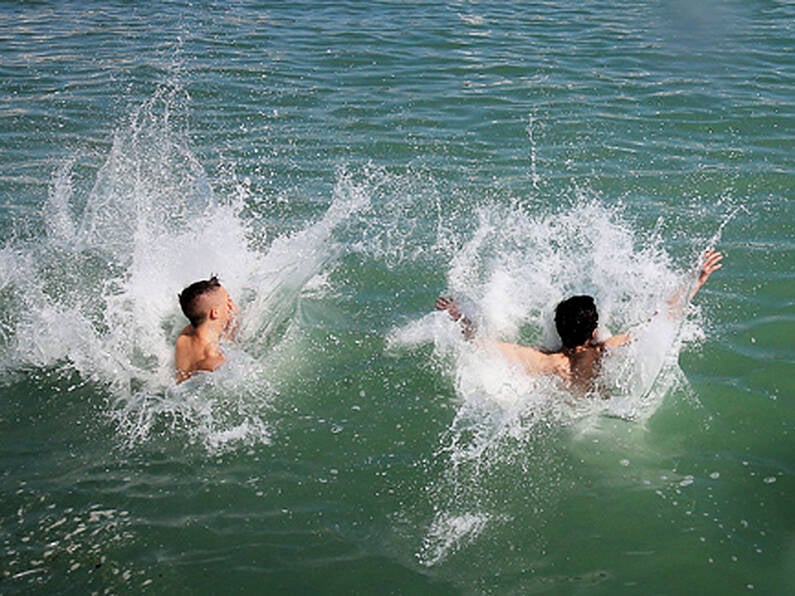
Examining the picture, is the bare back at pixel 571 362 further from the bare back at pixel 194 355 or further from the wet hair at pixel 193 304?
the wet hair at pixel 193 304

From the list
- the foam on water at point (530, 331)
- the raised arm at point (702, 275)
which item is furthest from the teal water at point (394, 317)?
the raised arm at point (702, 275)

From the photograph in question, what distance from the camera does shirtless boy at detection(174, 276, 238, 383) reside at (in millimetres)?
7012

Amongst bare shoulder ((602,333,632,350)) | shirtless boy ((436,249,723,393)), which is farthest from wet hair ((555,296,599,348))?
bare shoulder ((602,333,632,350))

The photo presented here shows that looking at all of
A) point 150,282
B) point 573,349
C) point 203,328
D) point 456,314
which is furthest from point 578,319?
point 150,282

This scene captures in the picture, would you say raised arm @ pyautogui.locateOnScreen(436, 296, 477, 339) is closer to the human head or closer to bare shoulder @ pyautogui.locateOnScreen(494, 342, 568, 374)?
bare shoulder @ pyautogui.locateOnScreen(494, 342, 568, 374)

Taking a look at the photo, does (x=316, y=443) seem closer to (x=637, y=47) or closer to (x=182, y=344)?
(x=182, y=344)

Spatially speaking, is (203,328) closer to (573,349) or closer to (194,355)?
(194,355)

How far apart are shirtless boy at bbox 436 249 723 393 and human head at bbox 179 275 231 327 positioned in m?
1.78

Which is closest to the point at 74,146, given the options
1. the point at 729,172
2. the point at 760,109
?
the point at 729,172

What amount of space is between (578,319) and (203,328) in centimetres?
275

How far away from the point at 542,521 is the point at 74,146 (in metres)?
7.90

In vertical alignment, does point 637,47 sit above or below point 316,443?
above

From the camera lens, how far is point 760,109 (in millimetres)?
11680

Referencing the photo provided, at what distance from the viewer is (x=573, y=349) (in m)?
6.72
